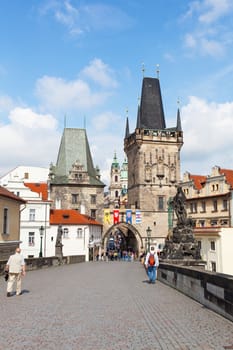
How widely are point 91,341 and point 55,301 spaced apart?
4646mm

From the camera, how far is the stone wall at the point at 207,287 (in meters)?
7.94

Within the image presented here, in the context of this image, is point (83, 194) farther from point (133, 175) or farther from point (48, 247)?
point (48, 247)

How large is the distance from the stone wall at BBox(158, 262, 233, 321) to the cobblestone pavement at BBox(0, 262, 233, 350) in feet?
0.65

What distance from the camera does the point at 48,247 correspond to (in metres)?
51.0

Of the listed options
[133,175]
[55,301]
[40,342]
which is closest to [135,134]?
[133,175]

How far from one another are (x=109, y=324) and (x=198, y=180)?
50898 millimetres

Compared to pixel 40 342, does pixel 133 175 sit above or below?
above

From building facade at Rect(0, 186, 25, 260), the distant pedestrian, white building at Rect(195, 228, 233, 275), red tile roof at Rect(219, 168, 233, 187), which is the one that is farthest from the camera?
red tile roof at Rect(219, 168, 233, 187)

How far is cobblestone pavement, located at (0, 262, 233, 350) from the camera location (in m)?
6.14

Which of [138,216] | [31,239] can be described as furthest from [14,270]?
[138,216]

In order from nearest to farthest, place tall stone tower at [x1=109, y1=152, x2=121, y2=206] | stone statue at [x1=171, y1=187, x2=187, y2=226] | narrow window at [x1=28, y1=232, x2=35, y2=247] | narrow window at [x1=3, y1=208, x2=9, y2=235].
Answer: stone statue at [x1=171, y1=187, x2=187, y2=226] < narrow window at [x1=3, y1=208, x2=9, y2=235] < narrow window at [x1=28, y1=232, x2=35, y2=247] < tall stone tower at [x1=109, y1=152, x2=121, y2=206]

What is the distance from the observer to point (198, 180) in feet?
187

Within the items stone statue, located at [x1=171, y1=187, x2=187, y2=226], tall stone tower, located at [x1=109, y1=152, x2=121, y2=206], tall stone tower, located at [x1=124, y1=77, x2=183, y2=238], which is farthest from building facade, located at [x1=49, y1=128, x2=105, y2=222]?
tall stone tower, located at [x1=109, y1=152, x2=121, y2=206]

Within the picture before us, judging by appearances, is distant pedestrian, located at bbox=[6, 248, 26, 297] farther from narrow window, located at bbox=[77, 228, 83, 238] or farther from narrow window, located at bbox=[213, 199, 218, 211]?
narrow window, located at bbox=[77, 228, 83, 238]
